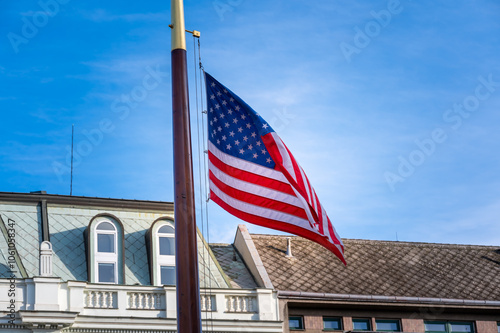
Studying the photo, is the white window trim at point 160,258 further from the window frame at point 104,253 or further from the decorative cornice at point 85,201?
the window frame at point 104,253

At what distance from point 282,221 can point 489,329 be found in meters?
15.6

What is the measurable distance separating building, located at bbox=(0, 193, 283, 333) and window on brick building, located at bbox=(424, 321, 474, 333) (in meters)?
6.34

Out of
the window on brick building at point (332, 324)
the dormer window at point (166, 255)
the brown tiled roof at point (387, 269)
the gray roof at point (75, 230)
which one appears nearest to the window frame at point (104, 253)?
the gray roof at point (75, 230)

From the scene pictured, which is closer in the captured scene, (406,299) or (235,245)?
(406,299)

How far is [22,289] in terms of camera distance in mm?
23422

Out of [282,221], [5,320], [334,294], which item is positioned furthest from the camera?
[334,294]

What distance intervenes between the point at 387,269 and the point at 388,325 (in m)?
2.77

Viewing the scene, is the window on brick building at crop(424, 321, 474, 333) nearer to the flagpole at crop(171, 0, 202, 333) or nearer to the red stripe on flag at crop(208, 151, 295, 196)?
the red stripe on flag at crop(208, 151, 295, 196)

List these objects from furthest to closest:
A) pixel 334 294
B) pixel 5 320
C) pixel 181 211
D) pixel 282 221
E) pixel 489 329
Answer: pixel 489 329, pixel 334 294, pixel 5 320, pixel 282 221, pixel 181 211

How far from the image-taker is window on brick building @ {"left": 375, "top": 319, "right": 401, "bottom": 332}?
28.6 metres

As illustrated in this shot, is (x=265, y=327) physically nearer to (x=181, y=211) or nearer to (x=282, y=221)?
(x=282, y=221)

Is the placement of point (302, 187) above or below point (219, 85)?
below

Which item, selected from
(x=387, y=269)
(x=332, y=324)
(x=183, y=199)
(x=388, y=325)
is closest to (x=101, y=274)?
(x=332, y=324)

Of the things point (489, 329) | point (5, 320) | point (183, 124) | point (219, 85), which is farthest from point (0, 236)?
point (489, 329)
